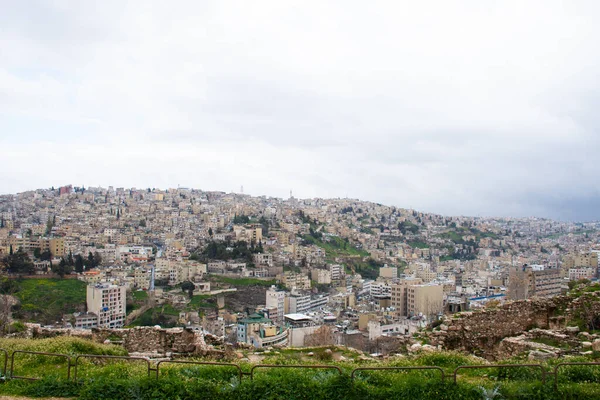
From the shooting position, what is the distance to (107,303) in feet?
170

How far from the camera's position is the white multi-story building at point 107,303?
49.8m

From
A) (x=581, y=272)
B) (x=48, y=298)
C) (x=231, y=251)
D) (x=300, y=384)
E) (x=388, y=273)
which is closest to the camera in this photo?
(x=300, y=384)

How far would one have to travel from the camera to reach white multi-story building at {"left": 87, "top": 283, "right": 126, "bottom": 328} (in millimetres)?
49750

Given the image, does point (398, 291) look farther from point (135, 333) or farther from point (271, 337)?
point (135, 333)

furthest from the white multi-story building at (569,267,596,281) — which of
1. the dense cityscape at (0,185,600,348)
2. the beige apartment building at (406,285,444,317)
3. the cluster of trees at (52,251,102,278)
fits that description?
the cluster of trees at (52,251,102,278)

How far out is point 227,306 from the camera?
63156 mm

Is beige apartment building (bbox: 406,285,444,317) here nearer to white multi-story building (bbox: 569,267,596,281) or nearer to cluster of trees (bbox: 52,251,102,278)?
white multi-story building (bbox: 569,267,596,281)

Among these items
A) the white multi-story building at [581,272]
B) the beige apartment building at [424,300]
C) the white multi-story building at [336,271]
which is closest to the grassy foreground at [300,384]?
the beige apartment building at [424,300]

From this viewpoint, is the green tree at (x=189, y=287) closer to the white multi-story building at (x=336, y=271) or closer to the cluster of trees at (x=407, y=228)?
the white multi-story building at (x=336, y=271)

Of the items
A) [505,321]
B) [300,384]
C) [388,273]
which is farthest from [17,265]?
[300,384]

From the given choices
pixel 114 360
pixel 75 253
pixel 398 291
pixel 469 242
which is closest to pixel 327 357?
pixel 114 360

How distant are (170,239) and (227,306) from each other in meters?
57.5

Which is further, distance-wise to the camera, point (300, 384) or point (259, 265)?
point (259, 265)

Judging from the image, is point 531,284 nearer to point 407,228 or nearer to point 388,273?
point 388,273
